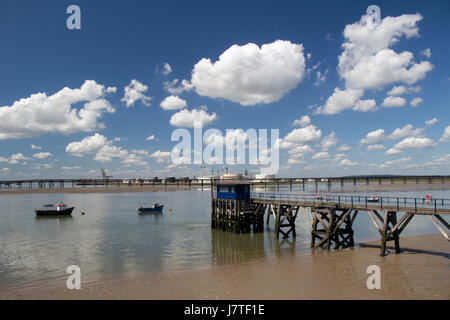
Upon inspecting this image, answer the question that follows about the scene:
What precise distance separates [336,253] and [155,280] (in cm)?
1494

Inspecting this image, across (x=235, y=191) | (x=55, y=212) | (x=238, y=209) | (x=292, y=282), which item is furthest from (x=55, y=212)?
(x=292, y=282)

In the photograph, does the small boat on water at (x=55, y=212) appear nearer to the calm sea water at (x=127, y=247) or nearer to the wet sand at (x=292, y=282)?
the calm sea water at (x=127, y=247)

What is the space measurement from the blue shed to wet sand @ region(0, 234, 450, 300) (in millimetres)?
13247

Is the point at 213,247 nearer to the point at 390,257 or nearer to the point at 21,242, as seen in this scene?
the point at 390,257

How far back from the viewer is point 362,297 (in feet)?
53.5

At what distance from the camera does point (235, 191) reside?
3731 cm

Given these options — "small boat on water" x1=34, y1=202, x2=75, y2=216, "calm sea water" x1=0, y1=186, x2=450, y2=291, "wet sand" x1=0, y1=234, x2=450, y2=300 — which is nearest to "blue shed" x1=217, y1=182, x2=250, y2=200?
"calm sea water" x1=0, y1=186, x2=450, y2=291

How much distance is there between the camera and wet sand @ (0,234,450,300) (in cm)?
1712

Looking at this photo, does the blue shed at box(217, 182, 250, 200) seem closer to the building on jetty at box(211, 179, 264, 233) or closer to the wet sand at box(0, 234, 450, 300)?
the building on jetty at box(211, 179, 264, 233)

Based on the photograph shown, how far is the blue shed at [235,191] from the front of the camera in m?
37.2

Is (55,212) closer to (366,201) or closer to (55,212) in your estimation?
(55,212)

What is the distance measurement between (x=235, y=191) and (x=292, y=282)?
18.8m

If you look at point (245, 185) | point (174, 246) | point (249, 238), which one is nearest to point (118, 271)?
point (174, 246)
